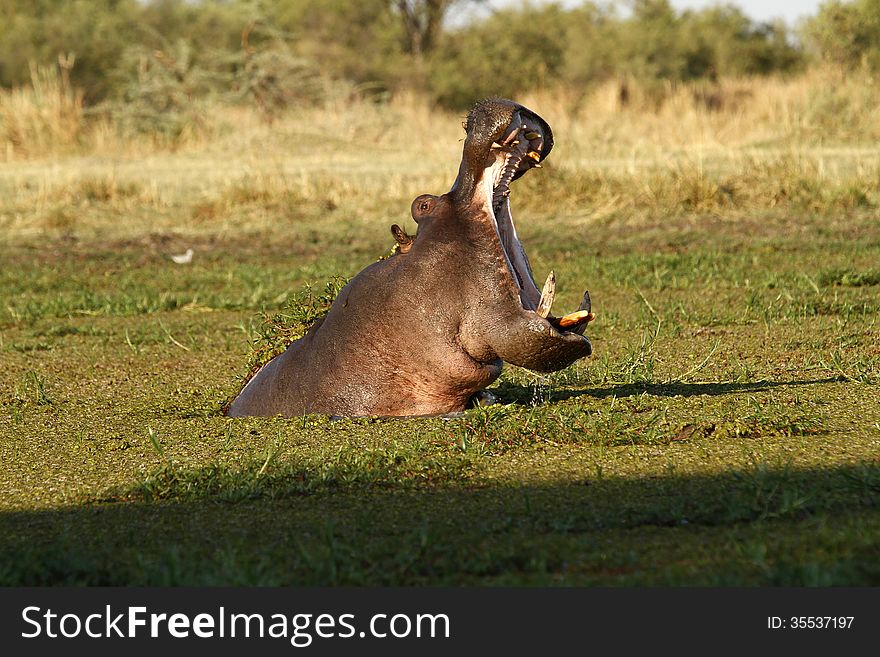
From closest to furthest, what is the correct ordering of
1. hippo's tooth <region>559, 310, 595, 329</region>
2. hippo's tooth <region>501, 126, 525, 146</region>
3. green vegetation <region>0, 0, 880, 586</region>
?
green vegetation <region>0, 0, 880, 586</region> → hippo's tooth <region>501, 126, 525, 146</region> → hippo's tooth <region>559, 310, 595, 329</region>

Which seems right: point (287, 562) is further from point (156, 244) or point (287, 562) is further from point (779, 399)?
point (156, 244)

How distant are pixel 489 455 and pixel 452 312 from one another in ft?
1.48

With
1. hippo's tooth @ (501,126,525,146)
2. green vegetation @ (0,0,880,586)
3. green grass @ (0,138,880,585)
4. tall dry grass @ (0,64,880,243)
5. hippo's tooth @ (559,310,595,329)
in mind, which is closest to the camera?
green grass @ (0,138,880,585)

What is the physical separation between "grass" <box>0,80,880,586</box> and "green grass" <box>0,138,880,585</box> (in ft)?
0.04

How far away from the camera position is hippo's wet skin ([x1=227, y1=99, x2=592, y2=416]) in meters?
3.72

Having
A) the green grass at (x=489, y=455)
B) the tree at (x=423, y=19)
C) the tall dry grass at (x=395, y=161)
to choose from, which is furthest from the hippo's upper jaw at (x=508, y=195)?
the tree at (x=423, y=19)

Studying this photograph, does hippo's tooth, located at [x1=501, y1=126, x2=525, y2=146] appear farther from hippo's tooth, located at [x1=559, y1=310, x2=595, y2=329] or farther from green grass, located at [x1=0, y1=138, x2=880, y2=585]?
green grass, located at [x1=0, y1=138, x2=880, y2=585]

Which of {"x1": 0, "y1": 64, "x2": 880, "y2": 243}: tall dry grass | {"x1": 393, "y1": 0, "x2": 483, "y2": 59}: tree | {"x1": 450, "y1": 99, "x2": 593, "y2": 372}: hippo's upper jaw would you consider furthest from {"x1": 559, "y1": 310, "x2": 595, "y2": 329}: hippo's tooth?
{"x1": 393, "y1": 0, "x2": 483, "y2": 59}: tree

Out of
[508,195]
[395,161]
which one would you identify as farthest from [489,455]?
[395,161]

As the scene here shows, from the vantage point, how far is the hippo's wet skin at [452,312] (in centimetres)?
372

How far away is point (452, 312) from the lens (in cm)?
387

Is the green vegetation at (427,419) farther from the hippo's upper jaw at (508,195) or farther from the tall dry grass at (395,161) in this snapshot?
the hippo's upper jaw at (508,195)

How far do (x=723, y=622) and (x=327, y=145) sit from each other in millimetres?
13566

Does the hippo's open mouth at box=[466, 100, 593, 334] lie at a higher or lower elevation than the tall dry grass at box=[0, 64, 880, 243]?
higher
